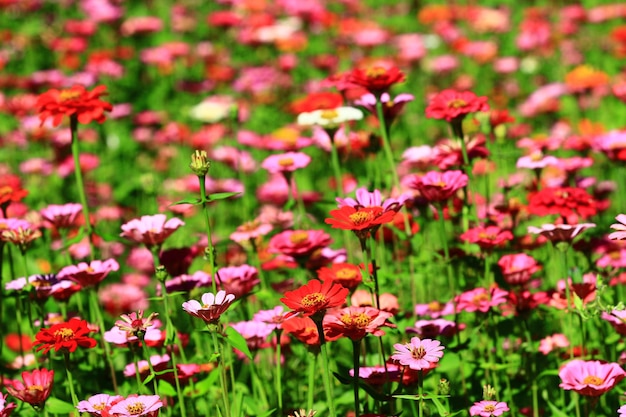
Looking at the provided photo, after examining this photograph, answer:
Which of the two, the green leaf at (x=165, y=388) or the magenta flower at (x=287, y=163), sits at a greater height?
the magenta flower at (x=287, y=163)

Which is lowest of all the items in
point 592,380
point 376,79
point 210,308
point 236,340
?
point 592,380

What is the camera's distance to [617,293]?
3.21 meters

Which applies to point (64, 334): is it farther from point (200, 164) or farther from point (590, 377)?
point (590, 377)

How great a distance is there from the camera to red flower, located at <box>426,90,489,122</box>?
262 centimetres

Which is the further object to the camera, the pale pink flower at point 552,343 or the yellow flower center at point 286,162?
the yellow flower center at point 286,162

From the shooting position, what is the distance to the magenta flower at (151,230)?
7.98ft

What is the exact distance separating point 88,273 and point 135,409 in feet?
2.14

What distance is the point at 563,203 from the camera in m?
2.60

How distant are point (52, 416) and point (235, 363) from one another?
1.95 feet

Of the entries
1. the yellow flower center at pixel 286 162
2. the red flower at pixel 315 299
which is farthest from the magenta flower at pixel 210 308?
the yellow flower center at pixel 286 162

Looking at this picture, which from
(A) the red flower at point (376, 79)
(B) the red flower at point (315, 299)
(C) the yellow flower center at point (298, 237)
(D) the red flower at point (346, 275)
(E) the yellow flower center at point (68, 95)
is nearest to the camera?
(B) the red flower at point (315, 299)

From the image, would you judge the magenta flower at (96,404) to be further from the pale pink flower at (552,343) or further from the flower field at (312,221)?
the pale pink flower at (552,343)


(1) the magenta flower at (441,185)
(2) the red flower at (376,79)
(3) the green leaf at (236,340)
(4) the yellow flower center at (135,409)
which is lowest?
(4) the yellow flower center at (135,409)

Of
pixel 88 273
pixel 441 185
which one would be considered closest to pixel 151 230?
pixel 88 273
